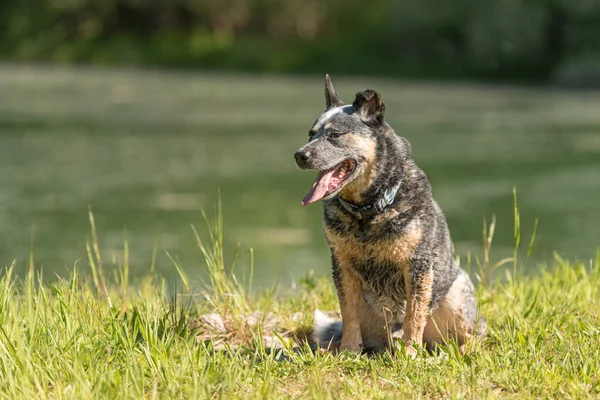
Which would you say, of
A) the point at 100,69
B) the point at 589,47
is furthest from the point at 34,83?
the point at 589,47

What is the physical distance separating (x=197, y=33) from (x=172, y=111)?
22702mm

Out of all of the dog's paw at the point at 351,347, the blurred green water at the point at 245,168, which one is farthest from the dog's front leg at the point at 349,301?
the blurred green water at the point at 245,168

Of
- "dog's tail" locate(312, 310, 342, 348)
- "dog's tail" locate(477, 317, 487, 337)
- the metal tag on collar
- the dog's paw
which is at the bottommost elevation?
"dog's tail" locate(312, 310, 342, 348)

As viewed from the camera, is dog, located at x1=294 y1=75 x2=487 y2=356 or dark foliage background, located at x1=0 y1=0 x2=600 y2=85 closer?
dog, located at x1=294 y1=75 x2=487 y2=356

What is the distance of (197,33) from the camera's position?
1786 inches

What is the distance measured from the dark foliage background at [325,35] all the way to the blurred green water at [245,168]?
4.67 metres

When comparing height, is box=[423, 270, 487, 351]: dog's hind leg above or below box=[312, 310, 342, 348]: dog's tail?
above

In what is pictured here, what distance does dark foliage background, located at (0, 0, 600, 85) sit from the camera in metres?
32.7

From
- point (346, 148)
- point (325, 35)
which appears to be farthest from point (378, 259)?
point (325, 35)

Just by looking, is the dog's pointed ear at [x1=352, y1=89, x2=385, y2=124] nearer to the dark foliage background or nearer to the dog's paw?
the dog's paw

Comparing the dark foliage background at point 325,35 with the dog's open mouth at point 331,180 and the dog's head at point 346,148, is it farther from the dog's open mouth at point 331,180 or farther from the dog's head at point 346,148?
the dog's open mouth at point 331,180

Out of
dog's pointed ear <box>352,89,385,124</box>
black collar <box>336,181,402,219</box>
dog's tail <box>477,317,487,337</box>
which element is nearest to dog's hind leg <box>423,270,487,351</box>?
dog's tail <box>477,317,487,337</box>

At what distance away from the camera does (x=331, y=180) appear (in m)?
4.15

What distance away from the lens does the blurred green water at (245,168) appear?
9797mm
